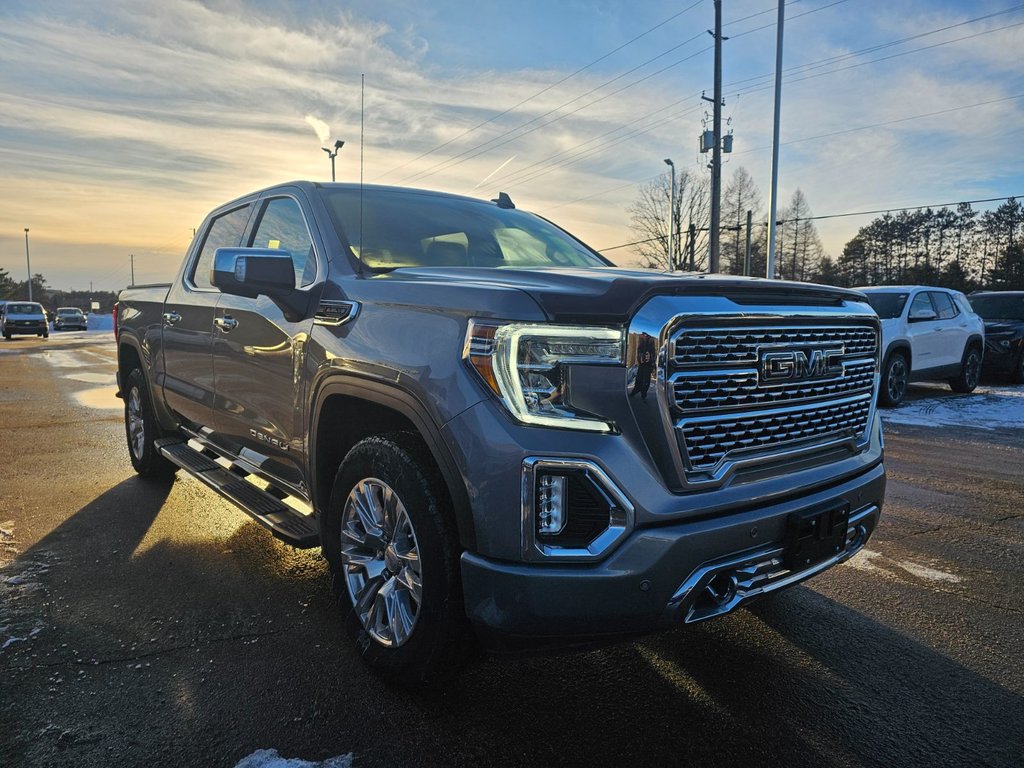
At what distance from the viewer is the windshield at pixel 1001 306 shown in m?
13.8

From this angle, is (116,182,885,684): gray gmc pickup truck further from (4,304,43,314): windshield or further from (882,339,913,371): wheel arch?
(4,304,43,314): windshield

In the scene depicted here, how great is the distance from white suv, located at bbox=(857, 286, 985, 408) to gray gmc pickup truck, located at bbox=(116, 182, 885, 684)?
8.18 metres

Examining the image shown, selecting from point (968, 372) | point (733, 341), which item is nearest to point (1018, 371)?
point (968, 372)

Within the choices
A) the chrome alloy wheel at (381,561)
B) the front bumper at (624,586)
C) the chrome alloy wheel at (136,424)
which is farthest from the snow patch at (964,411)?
the chrome alloy wheel at (136,424)

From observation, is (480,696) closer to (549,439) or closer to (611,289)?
(549,439)

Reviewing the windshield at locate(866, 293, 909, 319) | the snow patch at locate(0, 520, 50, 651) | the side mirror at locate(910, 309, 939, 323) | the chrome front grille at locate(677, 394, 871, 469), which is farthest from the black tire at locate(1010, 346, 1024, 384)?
the snow patch at locate(0, 520, 50, 651)

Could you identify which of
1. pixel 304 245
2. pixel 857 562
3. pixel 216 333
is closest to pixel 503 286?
pixel 304 245

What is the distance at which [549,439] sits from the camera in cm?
194

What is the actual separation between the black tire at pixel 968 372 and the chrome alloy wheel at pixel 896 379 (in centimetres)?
190

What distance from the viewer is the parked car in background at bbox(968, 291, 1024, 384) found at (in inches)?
508

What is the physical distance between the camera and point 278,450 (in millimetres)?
3297

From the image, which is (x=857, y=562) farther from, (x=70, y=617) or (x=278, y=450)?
(x=70, y=617)

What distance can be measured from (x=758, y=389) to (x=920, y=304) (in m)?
10.0

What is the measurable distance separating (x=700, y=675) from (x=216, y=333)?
9.75ft
